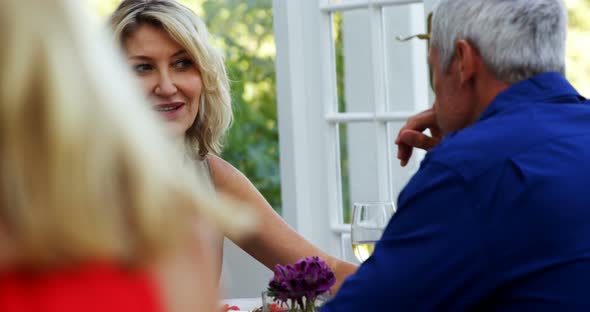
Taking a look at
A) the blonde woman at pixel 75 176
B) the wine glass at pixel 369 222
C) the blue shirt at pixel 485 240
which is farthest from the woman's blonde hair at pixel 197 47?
the blonde woman at pixel 75 176

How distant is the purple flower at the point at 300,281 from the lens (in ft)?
6.01

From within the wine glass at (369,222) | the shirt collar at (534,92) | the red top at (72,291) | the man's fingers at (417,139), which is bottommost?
the wine glass at (369,222)

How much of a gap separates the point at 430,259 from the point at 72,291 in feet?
3.02

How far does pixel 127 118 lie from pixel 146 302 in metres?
0.15

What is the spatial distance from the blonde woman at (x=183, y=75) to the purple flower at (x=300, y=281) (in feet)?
3.03

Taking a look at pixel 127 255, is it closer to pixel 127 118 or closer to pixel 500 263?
pixel 127 118

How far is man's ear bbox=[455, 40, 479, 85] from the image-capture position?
6.23ft

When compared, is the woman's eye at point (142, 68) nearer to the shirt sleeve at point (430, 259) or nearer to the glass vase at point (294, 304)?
the glass vase at point (294, 304)

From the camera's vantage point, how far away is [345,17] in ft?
12.0

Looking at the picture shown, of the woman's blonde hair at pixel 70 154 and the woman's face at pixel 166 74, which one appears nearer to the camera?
the woman's blonde hair at pixel 70 154

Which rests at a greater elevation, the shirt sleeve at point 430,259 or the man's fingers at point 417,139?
the man's fingers at point 417,139

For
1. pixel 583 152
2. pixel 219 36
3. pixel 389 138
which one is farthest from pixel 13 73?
pixel 219 36

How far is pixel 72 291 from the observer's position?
2.66 feet

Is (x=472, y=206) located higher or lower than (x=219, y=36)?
lower
